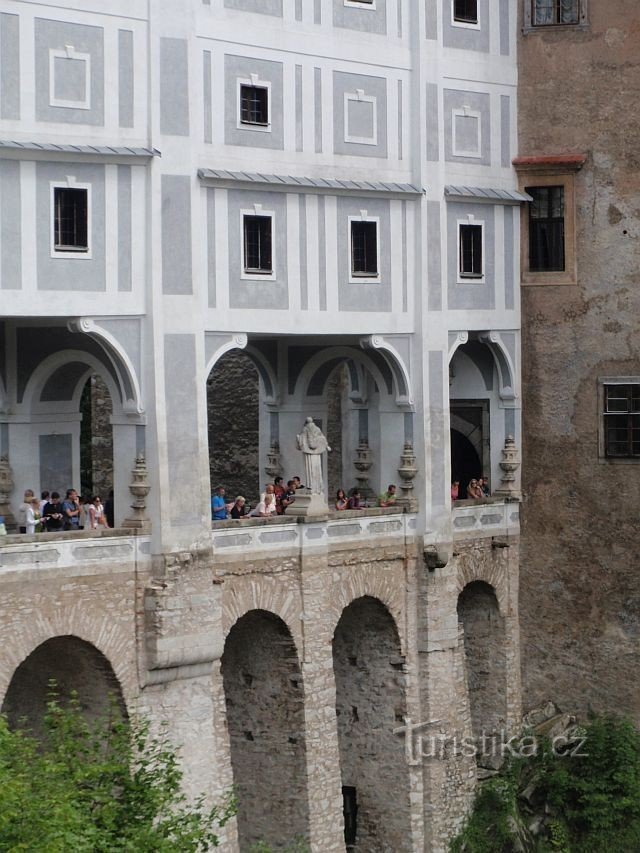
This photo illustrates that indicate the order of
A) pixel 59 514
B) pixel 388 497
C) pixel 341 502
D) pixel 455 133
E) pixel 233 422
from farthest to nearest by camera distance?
1. pixel 233 422
2. pixel 455 133
3. pixel 341 502
4. pixel 388 497
5. pixel 59 514

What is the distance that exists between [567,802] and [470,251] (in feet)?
40.9

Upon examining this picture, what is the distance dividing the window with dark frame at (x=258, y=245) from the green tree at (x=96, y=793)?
31.6 feet

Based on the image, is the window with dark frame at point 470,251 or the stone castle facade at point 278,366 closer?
the stone castle facade at point 278,366

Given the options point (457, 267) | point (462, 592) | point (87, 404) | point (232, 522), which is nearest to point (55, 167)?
point (232, 522)

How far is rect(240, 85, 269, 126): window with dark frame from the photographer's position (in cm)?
4478

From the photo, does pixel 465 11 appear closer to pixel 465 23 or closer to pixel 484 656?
pixel 465 23

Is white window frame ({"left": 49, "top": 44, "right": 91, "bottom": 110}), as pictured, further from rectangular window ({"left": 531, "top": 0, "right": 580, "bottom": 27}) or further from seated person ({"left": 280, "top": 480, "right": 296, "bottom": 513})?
rectangular window ({"left": 531, "top": 0, "right": 580, "bottom": 27})

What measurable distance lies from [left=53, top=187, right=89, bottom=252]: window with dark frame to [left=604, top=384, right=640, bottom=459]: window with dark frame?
14.2 m

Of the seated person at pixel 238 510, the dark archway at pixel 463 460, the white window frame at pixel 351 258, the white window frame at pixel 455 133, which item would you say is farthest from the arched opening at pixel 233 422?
the seated person at pixel 238 510

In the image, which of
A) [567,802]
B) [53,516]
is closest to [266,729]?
[53,516]

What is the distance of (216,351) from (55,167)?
17.1 ft

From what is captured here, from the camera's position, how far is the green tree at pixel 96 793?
3428 centimetres

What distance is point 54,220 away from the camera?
41.4 meters

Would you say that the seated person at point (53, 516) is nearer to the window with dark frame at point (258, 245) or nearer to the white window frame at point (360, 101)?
the window with dark frame at point (258, 245)
